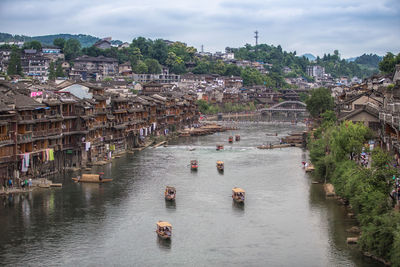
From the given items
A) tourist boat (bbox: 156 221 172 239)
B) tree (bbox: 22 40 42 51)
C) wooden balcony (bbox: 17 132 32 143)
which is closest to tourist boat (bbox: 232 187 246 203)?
tourist boat (bbox: 156 221 172 239)

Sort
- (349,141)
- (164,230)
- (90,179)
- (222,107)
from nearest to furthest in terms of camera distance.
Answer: (164,230) < (349,141) < (90,179) < (222,107)

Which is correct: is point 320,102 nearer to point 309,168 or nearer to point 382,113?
point 309,168

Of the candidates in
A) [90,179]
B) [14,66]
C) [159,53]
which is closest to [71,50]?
[159,53]

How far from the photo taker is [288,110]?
153 metres

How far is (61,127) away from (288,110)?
333 feet

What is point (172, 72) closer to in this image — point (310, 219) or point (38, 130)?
point (38, 130)

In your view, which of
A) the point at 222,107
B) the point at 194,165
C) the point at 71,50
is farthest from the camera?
the point at 71,50

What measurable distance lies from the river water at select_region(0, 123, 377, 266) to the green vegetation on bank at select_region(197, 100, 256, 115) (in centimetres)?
8720

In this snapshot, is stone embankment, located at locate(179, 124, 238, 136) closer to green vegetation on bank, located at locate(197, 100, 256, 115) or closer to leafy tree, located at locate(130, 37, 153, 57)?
green vegetation on bank, located at locate(197, 100, 256, 115)

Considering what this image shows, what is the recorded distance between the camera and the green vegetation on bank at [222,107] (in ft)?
488

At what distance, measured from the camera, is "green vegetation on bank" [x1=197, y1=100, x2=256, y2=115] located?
488ft

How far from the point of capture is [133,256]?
112 ft

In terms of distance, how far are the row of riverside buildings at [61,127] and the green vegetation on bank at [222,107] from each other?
61181mm

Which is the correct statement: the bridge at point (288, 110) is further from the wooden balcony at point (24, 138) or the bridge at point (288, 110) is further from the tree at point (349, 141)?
the wooden balcony at point (24, 138)
